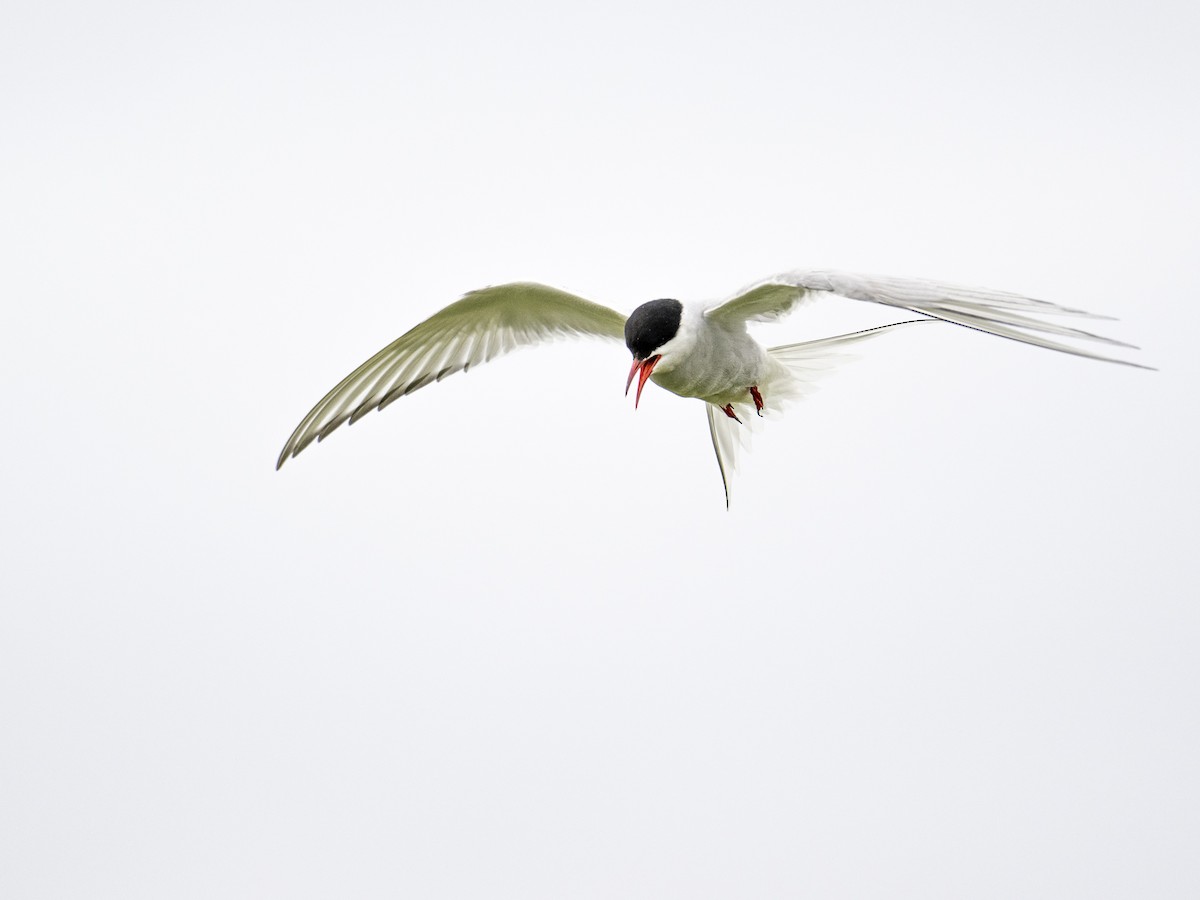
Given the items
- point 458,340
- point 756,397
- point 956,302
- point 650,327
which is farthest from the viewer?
point 458,340

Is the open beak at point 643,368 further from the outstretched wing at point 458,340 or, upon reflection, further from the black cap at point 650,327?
the outstretched wing at point 458,340

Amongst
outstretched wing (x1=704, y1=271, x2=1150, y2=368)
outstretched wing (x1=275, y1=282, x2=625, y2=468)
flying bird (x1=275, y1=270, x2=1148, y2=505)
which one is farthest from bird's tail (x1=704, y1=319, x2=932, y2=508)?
outstretched wing (x1=704, y1=271, x2=1150, y2=368)

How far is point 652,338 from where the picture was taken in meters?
5.84

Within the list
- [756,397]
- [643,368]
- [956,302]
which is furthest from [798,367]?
[956,302]

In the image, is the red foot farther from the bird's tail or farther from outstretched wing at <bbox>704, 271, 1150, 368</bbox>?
outstretched wing at <bbox>704, 271, 1150, 368</bbox>

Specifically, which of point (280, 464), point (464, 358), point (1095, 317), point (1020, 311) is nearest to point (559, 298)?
point (464, 358)

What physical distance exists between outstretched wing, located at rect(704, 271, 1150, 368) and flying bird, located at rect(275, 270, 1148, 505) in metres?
0.01

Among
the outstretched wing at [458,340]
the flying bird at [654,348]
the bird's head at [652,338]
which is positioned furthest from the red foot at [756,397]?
the bird's head at [652,338]

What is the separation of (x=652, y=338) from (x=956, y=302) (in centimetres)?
160

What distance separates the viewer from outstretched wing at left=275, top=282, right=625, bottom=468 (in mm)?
6828

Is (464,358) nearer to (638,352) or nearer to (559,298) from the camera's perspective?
(559,298)

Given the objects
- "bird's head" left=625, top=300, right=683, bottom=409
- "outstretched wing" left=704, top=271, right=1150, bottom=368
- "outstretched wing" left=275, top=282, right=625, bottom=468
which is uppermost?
"outstretched wing" left=275, top=282, right=625, bottom=468

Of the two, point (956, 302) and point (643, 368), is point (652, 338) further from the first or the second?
point (956, 302)

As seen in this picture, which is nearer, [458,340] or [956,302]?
[956,302]
